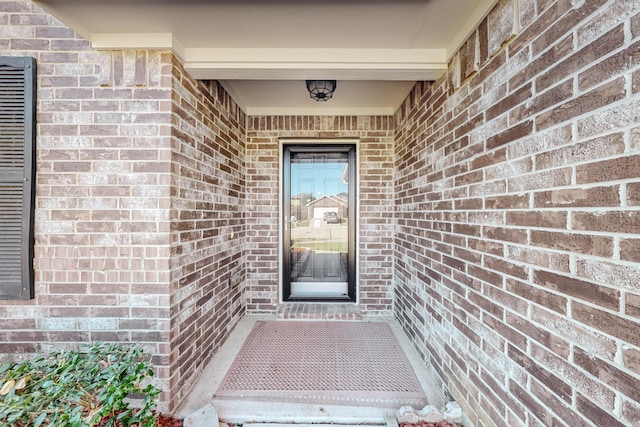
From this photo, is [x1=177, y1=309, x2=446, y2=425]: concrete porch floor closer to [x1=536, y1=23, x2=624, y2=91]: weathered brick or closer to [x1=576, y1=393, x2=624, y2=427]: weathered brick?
[x1=576, y1=393, x2=624, y2=427]: weathered brick

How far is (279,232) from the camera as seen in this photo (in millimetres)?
3383

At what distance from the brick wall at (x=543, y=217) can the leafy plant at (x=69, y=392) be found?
1815 mm

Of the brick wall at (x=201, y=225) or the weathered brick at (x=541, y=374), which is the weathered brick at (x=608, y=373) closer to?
the weathered brick at (x=541, y=374)

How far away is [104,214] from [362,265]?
258 centimetres

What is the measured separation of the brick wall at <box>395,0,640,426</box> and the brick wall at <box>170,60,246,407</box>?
1905 millimetres

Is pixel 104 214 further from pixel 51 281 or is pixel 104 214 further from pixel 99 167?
pixel 51 281

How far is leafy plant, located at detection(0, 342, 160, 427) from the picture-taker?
1.15m

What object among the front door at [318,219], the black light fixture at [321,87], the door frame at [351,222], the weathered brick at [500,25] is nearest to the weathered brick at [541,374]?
the weathered brick at [500,25]

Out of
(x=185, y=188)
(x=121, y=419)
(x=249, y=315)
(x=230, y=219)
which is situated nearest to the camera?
(x=121, y=419)

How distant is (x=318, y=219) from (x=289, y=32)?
2.20m

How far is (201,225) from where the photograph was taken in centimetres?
222

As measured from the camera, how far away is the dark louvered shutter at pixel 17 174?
1776 millimetres

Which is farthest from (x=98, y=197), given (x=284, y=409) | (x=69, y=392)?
(x=284, y=409)

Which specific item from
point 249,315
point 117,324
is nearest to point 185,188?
point 117,324
